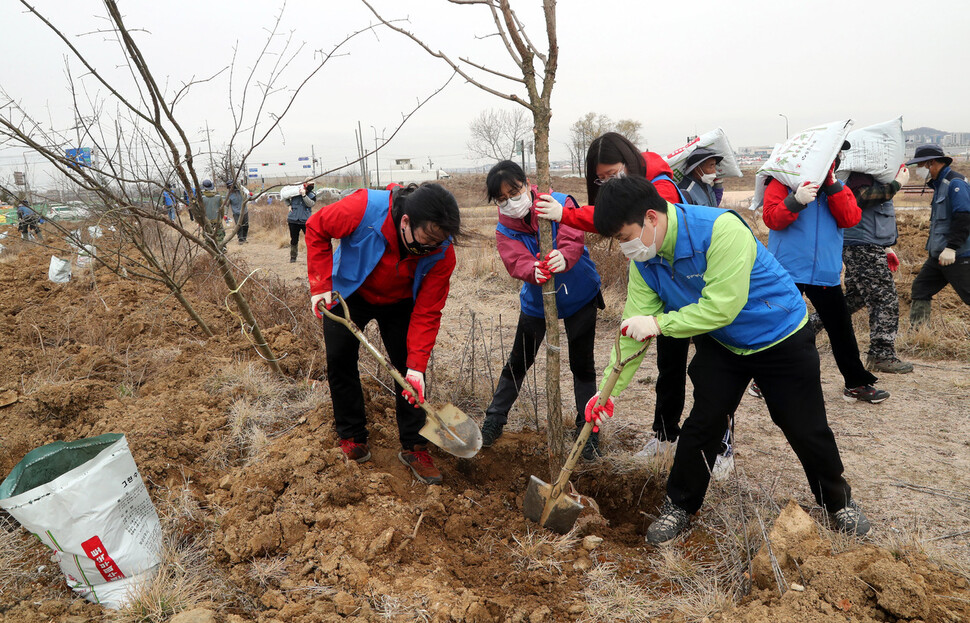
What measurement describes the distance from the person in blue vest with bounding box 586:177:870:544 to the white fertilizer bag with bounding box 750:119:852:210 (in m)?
1.44

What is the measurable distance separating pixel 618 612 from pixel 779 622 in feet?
1.71

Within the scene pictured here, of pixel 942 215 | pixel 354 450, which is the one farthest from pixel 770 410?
pixel 942 215

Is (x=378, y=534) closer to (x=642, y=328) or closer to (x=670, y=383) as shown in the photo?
(x=642, y=328)

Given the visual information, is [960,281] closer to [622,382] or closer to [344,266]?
[622,382]

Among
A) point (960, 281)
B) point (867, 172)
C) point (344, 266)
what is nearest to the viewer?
point (344, 266)

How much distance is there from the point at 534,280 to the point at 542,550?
1.21 meters

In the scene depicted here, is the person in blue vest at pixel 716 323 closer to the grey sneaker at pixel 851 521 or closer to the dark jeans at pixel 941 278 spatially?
the grey sneaker at pixel 851 521

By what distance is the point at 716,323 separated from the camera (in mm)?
1933

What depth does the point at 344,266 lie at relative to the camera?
2633mm

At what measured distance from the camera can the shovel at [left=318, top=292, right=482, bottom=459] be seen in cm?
258

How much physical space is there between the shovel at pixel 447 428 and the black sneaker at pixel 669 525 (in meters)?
0.85

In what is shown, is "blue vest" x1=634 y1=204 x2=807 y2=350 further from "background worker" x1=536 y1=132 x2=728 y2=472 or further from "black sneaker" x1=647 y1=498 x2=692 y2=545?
"black sneaker" x1=647 y1=498 x2=692 y2=545

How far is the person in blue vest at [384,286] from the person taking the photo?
8.39 feet

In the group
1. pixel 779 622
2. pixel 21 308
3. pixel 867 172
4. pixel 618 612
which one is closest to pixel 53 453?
pixel 618 612
